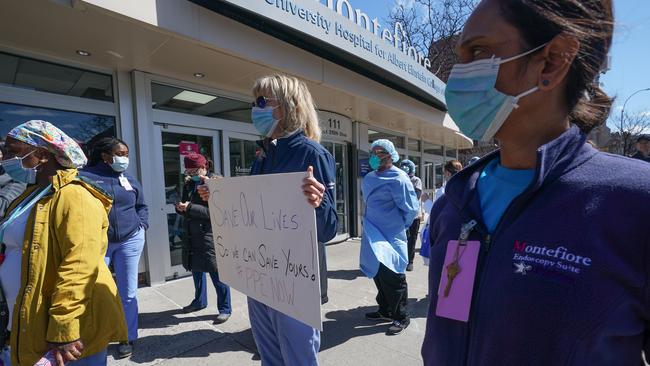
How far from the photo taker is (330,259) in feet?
22.0

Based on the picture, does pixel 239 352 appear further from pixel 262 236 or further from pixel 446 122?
pixel 446 122

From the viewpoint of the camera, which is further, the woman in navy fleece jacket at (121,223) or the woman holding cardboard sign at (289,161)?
the woman in navy fleece jacket at (121,223)

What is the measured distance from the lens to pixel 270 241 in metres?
1.74

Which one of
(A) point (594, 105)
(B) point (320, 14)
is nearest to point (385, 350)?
(A) point (594, 105)

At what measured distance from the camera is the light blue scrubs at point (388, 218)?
3721mm

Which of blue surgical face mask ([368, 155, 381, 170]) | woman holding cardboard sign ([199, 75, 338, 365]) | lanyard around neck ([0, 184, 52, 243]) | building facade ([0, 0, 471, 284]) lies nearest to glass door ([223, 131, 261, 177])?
building facade ([0, 0, 471, 284])

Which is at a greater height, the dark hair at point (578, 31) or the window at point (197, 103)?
the window at point (197, 103)

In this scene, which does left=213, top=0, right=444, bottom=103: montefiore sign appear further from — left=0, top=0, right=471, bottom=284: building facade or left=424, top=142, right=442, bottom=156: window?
left=424, top=142, right=442, bottom=156: window

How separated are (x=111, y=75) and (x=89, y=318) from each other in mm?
4254

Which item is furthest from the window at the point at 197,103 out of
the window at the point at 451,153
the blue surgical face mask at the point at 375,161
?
the window at the point at 451,153

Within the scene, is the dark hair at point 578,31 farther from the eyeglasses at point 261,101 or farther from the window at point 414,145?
the window at point 414,145

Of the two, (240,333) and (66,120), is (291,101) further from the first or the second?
(66,120)

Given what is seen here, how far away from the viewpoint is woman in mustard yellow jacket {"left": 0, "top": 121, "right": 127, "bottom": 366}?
5.32 feet

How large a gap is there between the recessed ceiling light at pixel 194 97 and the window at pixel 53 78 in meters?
1.00
